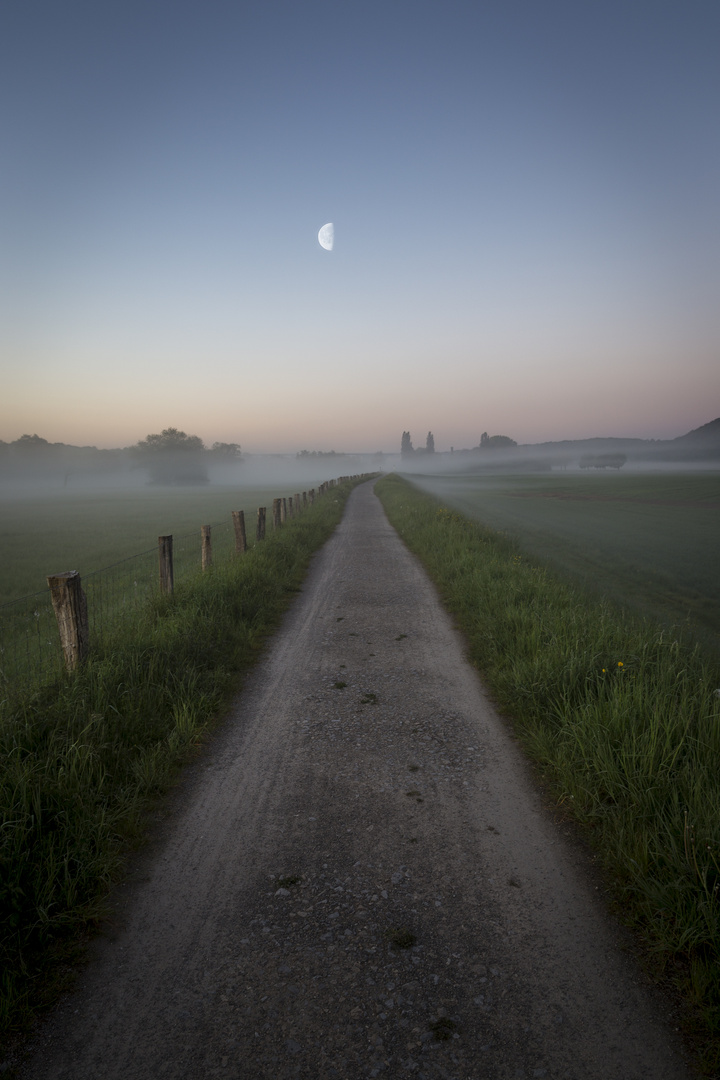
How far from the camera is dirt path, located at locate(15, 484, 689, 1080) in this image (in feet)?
6.57

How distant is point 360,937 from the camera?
252 centimetres

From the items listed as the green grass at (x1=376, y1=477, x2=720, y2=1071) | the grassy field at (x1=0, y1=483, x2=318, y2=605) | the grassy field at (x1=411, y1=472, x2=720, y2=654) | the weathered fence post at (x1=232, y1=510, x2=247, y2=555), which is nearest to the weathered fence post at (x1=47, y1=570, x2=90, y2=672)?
the green grass at (x1=376, y1=477, x2=720, y2=1071)

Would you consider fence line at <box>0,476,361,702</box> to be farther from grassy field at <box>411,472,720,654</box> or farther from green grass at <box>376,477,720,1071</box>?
grassy field at <box>411,472,720,654</box>

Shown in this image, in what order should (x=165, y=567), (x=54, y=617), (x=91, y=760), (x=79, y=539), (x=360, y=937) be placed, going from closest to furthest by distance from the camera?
(x=360, y=937) < (x=91, y=760) < (x=165, y=567) < (x=54, y=617) < (x=79, y=539)

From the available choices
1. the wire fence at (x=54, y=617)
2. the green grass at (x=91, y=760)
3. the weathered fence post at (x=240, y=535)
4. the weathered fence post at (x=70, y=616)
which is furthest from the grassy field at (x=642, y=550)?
the wire fence at (x=54, y=617)

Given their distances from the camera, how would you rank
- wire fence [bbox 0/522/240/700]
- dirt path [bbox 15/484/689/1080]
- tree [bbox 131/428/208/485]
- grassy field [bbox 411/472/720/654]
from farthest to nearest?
tree [bbox 131/428/208/485]
grassy field [bbox 411/472/720/654]
wire fence [bbox 0/522/240/700]
dirt path [bbox 15/484/689/1080]

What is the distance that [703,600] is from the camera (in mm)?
11977

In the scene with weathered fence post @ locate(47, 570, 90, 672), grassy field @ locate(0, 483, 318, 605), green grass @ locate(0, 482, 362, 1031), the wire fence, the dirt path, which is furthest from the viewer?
grassy field @ locate(0, 483, 318, 605)

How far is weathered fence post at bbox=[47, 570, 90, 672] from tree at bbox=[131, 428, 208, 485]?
4186 inches

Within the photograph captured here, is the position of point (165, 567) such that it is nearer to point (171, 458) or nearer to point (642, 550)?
point (642, 550)

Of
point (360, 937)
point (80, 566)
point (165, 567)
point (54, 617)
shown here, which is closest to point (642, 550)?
point (165, 567)

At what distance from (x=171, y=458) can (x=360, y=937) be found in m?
115

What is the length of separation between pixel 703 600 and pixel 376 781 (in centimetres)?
1133

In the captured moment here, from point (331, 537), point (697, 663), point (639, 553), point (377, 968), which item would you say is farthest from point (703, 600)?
point (377, 968)
